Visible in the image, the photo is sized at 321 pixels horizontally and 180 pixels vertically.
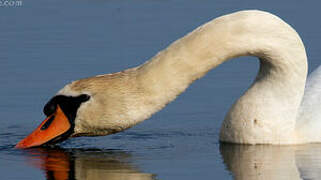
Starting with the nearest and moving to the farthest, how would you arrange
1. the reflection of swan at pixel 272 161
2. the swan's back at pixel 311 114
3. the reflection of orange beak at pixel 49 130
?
the reflection of swan at pixel 272 161 → the reflection of orange beak at pixel 49 130 → the swan's back at pixel 311 114

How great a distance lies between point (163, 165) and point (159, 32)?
571cm

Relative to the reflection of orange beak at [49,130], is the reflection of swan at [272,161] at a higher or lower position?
lower

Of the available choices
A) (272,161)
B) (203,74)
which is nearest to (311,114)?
(272,161)

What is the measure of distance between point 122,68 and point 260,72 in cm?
309

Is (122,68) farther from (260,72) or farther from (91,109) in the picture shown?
(91,109)

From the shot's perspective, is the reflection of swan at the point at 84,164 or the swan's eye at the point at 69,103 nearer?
the reflection of swan at the point at 84,164

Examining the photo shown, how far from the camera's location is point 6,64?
1608cm

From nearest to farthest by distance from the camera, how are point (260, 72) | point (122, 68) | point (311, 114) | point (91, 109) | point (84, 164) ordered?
point (91, 109), point (84, 164), point (260, 72), point (311, 114), point (122, 68)

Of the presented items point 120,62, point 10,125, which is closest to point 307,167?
point 10,125

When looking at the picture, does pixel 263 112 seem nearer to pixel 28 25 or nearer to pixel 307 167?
pixel 307 167

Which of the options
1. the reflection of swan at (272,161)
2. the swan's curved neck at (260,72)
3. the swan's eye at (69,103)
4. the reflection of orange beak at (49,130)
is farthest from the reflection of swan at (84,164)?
the reflection of swan at (272,161)

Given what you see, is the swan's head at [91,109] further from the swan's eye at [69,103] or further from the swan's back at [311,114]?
the swan's back at [311,114]

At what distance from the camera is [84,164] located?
12203 millimetres

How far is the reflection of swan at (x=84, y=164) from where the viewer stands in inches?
460
